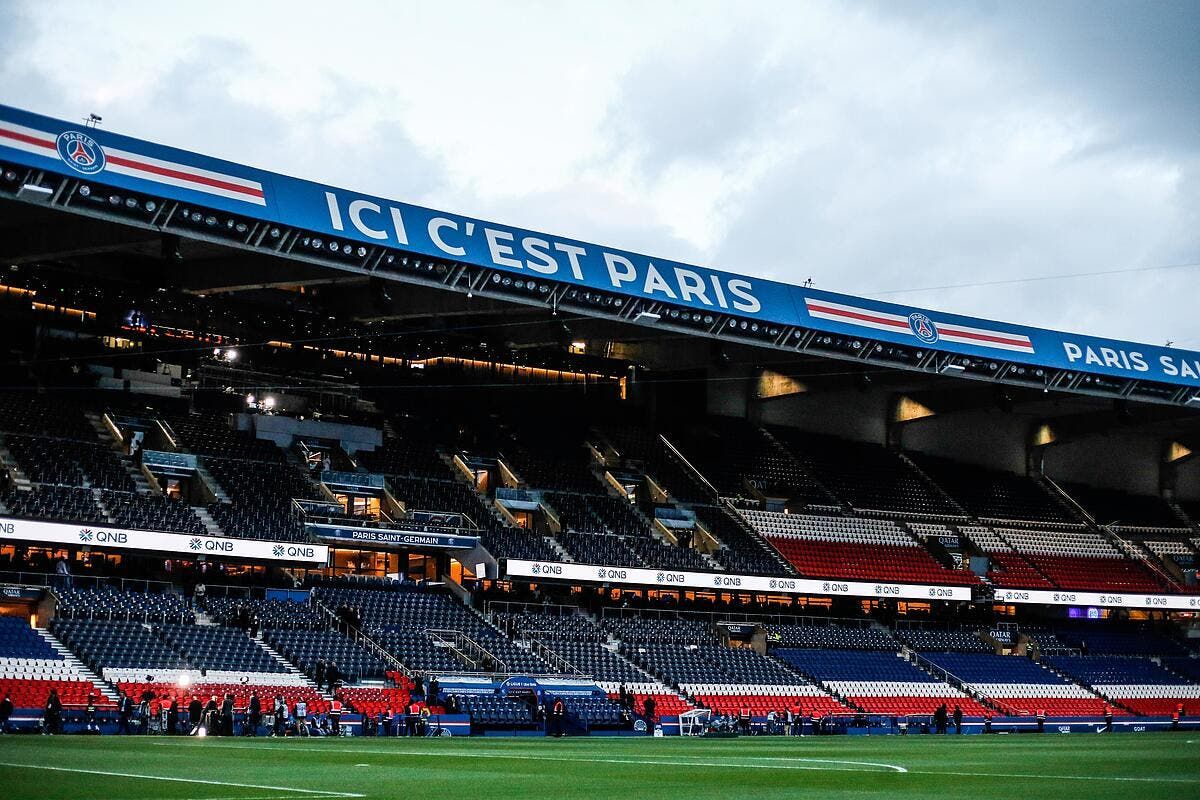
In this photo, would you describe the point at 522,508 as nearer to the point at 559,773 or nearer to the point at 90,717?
the point at 90,717

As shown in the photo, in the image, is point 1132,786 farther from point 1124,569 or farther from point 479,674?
point 1124,569

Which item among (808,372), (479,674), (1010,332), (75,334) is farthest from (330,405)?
(1010,332)

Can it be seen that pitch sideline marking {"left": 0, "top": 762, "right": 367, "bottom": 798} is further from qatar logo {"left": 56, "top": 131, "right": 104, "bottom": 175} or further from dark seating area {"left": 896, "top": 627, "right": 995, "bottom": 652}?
dark seating area {"left": 896, "top": 627, "right": 995, "bottom": 652}

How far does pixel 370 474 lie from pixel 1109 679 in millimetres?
33410

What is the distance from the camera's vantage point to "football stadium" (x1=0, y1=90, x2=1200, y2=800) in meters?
36.0

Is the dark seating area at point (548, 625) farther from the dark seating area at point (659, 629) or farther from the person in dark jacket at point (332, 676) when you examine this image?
the person in dark jacket at point (332, 676)

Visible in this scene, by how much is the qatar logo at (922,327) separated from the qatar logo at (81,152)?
30.8m

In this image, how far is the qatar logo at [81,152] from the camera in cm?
3456

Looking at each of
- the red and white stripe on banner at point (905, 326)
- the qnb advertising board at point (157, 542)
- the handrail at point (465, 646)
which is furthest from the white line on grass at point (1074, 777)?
the red and white stripe on banner at point (905, 326)

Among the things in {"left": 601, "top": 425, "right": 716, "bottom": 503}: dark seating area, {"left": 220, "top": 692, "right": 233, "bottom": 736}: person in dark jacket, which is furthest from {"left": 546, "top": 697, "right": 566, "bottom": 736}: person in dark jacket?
{"left": 601, "top": 425, "right": 716, "bottom": 503}: dark seating area

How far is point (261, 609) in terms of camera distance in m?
43.8

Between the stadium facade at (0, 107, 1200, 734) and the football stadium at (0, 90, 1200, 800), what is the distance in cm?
16

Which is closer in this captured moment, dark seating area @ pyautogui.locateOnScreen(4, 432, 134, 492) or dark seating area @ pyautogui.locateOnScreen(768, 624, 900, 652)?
dark seating area @ pyautogui.locateOnScreen(4, 432, 134, 492)

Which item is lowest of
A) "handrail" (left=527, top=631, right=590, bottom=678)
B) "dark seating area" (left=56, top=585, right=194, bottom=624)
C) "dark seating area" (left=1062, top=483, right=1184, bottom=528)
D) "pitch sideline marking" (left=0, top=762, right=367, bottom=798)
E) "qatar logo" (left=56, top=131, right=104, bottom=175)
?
"pitch sideline marking" (left=0, top=762, right=367, bottom=798)
